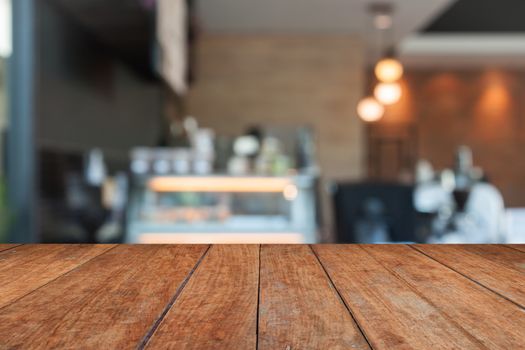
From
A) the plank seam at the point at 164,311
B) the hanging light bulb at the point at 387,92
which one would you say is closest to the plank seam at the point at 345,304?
the plank seam at the point at 164,311

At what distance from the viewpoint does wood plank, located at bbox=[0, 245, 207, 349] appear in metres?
0.66

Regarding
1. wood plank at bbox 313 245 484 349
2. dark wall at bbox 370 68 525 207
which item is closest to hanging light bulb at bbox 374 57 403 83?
dark wall at bbox 370 68 525 207

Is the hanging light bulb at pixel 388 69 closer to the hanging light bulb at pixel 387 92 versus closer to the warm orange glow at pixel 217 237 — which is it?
the hanging light bulb at pixel 387 92

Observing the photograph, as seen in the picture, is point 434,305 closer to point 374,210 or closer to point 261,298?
point 261,298

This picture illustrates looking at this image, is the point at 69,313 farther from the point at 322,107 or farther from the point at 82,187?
the point at 322,107

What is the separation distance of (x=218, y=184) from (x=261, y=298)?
2.67 meters

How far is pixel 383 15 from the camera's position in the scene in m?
7.28

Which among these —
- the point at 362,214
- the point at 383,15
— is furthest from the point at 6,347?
the point at 383,15

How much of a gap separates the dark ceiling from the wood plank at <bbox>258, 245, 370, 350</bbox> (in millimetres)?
7531

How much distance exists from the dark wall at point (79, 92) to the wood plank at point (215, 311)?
2.44m

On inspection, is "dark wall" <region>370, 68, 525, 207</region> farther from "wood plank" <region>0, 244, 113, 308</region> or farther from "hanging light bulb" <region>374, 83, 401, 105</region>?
"wood plank" <region>0, 244, 113, 308</region>

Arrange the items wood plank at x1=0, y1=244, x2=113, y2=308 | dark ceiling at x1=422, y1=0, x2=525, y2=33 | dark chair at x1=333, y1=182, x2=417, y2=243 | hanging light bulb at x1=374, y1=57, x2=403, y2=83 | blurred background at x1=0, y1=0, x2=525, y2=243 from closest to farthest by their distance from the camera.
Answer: wood plank at x1=0, y1=244, x2=113, y2=308, dark chair at x1=333, y1=182, x2=417, y2=243, blurred background at x1=0, y1=0, x2=525, y2=243, hanging light bulb at x1=374, y1=57, x2=403, y2=83, dark ceiling at x1=422, y1=0, x2=525, y2=33

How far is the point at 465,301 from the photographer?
0.85 meters

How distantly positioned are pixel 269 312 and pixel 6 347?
1.04ft
